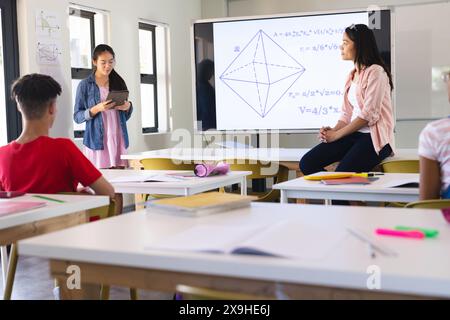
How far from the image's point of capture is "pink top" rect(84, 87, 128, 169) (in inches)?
219

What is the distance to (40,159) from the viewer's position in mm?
2529

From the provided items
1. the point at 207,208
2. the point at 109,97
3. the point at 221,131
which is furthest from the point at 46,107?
the point at 221,131

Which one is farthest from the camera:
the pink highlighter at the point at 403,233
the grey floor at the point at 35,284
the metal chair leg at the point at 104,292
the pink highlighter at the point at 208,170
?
the grey floor at the point at 35,284

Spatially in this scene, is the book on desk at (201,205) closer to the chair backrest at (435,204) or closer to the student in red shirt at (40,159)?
the chair backrest at (435,204)

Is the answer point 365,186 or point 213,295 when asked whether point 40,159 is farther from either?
point 213,295

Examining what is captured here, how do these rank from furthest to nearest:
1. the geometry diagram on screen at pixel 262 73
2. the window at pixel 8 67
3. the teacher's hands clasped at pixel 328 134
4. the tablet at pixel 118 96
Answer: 1. the geometry diagram on screen at pixel 262 73
2. the tablet at pixel 118 96
3. the window at pixel 8 67
4. the teacher's hands clasped at pixel 328 134

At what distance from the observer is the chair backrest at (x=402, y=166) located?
364 centimetres

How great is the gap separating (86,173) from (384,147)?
7.54 ft

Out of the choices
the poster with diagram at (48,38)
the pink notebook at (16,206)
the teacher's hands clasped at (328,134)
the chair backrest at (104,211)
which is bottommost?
the chair backrest at (104,211)

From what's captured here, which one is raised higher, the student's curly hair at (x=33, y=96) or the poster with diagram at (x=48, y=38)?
the poster with diagram at (x=48, y=38)

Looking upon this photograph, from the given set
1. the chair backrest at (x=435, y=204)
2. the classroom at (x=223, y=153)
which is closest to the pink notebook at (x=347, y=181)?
the classroom at (x=223, y=153)

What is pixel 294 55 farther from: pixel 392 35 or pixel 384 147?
pixel 384 147

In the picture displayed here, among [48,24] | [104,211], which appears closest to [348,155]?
[104,211]

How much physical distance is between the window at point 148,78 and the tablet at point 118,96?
1.55 meters
